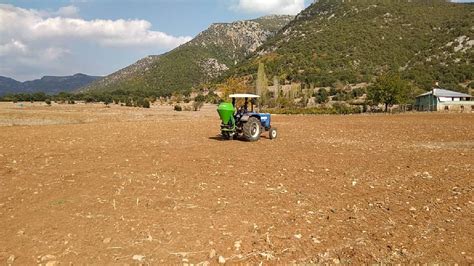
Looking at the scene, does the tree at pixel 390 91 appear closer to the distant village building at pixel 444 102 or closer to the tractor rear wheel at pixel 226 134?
the distant village building at pixel 444 102

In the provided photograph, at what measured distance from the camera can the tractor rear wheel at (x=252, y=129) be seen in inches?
773

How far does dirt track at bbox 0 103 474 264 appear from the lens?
5832 mm

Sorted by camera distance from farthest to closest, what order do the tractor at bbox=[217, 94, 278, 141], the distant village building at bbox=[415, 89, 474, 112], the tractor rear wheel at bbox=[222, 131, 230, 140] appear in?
1. the distant village building at bbox=[415, 89, 474, 112]
2. the tractor rear wheel at bbox=[222, 131, 230, 140]
3. the tractor at bbox=[217, 94, 278, 141]

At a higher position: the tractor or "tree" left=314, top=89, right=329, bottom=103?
"tree" left=314, top=89, right=329, bottom=103

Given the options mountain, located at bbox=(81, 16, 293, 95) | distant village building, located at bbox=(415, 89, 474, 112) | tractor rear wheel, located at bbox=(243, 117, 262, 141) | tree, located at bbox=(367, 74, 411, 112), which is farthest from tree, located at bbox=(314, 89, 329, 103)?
tractor rear wheel, located at bbox=(243, 117, 262, 141)

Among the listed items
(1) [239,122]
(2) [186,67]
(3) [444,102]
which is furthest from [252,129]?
(2) [186,67]

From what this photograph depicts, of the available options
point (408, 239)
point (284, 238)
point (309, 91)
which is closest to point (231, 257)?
point (284, 238)

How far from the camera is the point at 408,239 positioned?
615 cm

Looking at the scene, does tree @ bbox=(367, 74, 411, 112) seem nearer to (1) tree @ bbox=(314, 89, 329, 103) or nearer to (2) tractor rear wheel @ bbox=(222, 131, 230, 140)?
(1) tree @ bbox=(314, 89, 329, 103)

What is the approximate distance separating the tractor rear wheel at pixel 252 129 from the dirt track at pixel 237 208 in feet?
16.5

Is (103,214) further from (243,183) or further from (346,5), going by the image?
(346,5)

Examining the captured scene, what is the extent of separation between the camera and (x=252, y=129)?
66.0ft

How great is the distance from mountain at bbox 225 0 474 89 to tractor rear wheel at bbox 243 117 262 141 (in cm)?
8575

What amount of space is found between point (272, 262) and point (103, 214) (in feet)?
12.2
